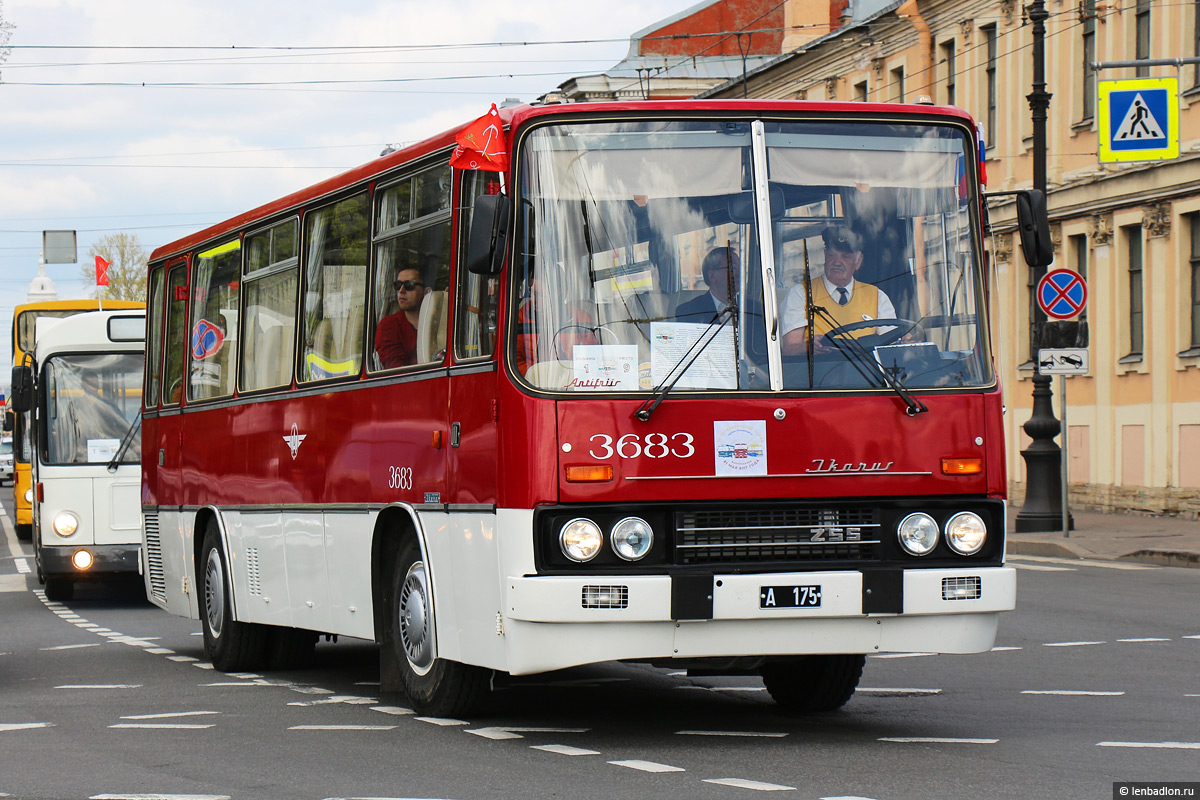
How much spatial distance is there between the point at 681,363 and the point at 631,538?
80cm

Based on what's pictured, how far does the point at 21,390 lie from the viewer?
2166 cm

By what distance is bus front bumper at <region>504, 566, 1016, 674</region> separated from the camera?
8.94m

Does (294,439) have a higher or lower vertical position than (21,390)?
lower

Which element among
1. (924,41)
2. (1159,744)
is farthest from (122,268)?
(1159,744)

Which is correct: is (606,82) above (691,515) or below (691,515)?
above

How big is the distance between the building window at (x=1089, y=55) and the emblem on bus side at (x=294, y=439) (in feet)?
86.0

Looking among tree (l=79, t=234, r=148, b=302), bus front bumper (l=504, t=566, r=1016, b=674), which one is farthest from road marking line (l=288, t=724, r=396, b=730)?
tree (l=79, t=234, r=148, b=302)

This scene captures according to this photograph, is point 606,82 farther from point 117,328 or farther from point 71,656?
point 71,656

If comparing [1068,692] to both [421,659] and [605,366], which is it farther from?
[605,366]

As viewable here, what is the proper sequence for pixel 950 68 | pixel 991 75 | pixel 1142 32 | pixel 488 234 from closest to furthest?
1. pixel 488 234
2. pixel 1142 32
3. pixel 991 75
4. pixel 950 68

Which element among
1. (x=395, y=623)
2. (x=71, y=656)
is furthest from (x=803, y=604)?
(x=71, y=656)

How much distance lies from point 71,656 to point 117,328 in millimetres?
6657

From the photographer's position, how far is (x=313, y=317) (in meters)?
12.3

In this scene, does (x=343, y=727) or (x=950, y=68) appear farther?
(x=950, y=68)
